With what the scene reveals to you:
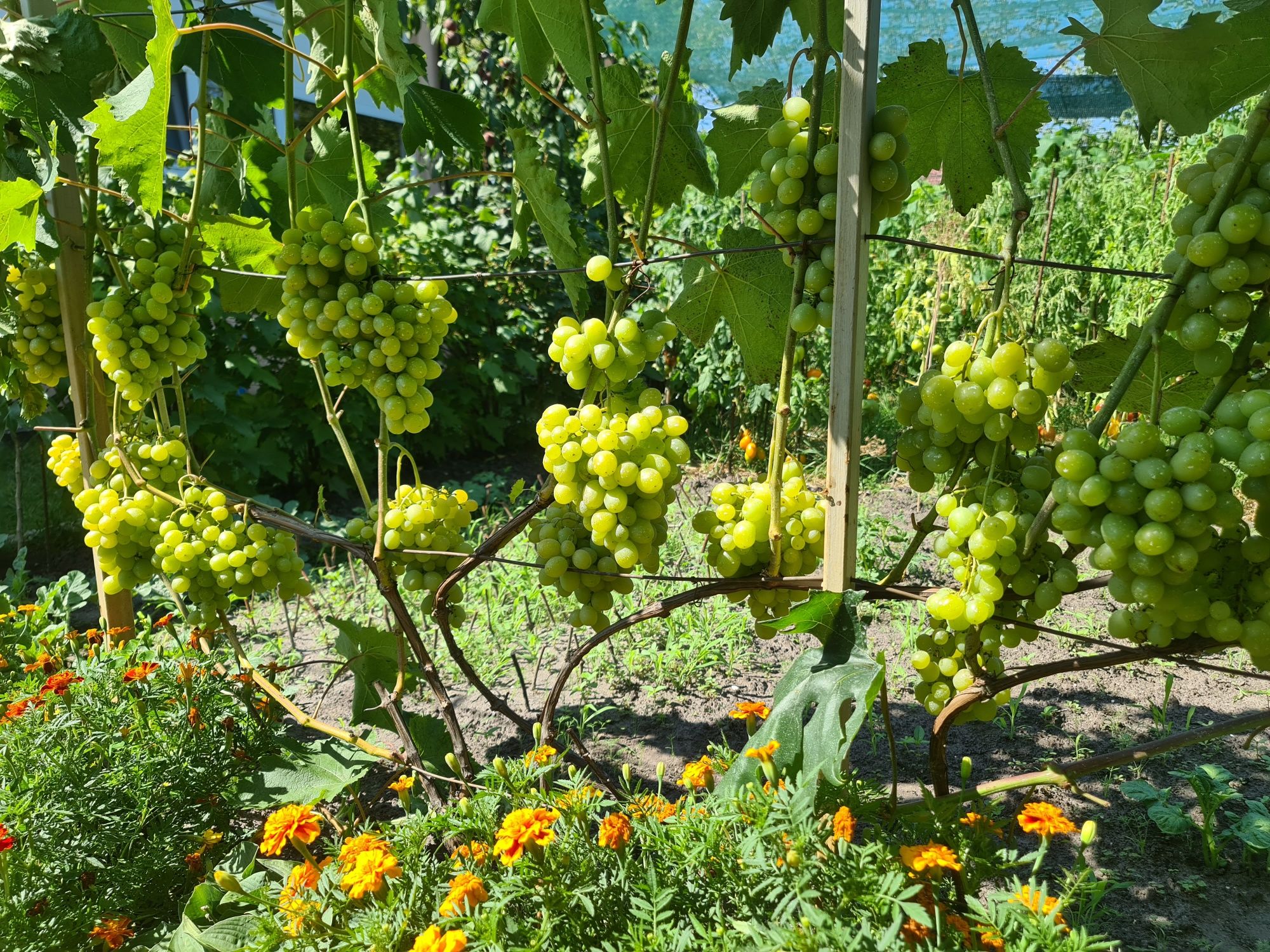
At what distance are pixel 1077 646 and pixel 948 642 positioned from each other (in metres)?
1.71

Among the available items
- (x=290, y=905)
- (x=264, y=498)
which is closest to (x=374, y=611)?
(x=264, y=498)

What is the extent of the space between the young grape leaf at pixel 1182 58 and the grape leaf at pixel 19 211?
5.20 ft

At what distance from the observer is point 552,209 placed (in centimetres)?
117

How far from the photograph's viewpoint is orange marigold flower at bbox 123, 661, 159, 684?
165cm

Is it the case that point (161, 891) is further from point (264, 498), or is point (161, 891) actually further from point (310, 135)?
Answer: point (264, 498)

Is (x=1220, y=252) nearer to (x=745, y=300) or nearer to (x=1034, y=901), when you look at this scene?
(x=745, y=300)

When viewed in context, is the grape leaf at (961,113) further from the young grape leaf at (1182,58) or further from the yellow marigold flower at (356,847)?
the yellow marigold flower at (356,847)

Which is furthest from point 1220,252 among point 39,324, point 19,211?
point 39,324

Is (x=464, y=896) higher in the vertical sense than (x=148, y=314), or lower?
lower

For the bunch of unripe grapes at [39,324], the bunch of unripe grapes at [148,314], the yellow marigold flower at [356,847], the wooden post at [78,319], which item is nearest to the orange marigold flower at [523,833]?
the yellow marigold flower at [356,847]

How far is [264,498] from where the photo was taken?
4.01m

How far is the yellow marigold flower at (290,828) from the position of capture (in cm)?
115

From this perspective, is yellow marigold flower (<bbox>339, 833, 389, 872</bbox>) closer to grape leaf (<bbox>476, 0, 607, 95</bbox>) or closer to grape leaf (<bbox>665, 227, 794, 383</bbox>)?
grape leaf (<bbox>665, 227, 794, 383</bbox>)

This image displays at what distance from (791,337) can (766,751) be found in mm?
519
